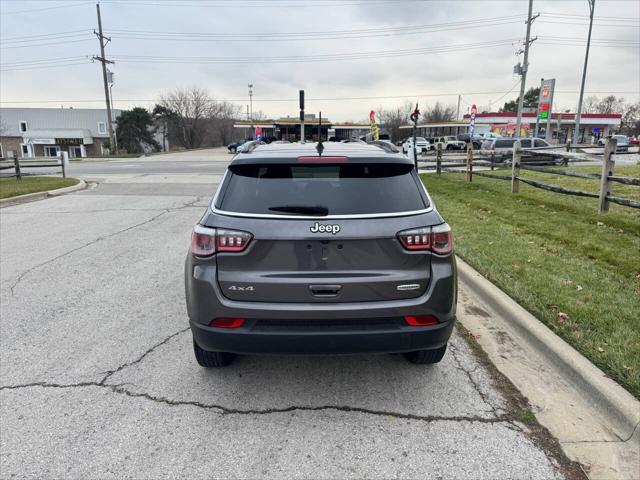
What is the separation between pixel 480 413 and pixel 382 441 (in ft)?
2.42

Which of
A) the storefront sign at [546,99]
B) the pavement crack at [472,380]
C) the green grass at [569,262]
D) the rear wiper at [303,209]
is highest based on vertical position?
the storefront sign at [546,99]

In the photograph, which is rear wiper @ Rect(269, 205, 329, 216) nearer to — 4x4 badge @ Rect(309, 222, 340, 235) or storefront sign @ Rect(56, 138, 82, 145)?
4x4 badge @ Rect(309, 222, 340, 235)

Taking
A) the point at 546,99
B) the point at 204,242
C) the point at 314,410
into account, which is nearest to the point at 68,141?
the point at 546,99

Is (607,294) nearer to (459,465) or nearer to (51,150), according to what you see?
(459,465)

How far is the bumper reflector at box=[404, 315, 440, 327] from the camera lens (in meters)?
2.79

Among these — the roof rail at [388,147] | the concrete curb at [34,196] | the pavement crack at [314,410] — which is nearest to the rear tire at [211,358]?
the pavement crack at [314,410]

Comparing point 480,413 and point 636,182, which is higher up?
point 636,182

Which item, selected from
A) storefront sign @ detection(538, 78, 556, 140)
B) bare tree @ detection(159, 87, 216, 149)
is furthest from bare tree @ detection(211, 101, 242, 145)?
storefront sign @ detection(538, 78, 556, 140)

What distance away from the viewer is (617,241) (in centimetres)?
638

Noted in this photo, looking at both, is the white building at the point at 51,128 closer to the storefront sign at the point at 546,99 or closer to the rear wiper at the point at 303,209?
the storefront sign at the point at 546,99

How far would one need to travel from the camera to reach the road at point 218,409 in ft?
8.06

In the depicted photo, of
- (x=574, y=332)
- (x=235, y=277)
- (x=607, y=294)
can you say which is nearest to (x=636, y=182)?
(x=607, y=294)

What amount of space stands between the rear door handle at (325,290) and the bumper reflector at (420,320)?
0.48 metres

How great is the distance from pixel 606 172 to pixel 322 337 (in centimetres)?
756
